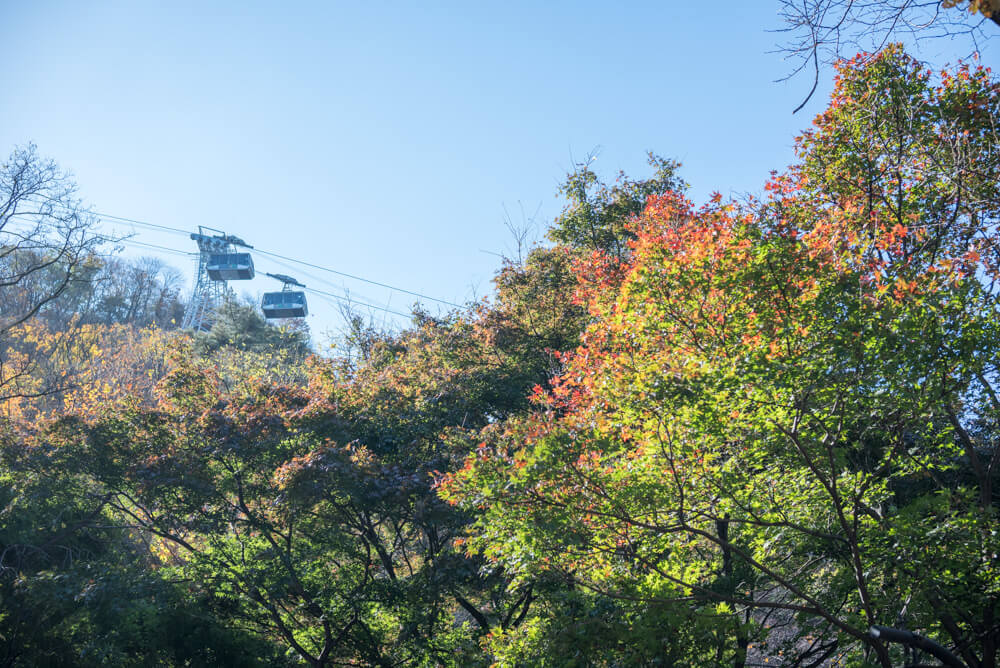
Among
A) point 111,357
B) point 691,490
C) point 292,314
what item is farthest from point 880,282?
point 292,314

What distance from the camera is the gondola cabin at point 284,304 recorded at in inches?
1676

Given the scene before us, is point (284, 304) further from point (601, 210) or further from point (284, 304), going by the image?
point (601, 210)

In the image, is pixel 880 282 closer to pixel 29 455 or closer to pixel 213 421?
pixel 213 421

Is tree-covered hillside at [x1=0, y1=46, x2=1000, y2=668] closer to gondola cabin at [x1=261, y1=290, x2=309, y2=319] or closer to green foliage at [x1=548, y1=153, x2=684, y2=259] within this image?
green foliage at [x1=548, y1=153, x2=684, y2=259]

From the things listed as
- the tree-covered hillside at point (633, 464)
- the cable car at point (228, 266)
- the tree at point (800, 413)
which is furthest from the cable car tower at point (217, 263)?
the tree at point (800, 413)

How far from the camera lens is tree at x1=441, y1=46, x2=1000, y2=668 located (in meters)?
5.44

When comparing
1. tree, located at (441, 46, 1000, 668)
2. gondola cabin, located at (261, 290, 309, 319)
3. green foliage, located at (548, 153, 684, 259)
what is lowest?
tree, located at (441, 46, 1000, 668)

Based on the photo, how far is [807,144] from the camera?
8.51 meters

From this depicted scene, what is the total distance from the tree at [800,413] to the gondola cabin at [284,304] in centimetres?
3753

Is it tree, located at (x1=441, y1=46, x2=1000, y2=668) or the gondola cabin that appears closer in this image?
tree, located at (x1=441, y1=46, x2=1000, y2=668)

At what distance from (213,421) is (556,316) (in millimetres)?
6558

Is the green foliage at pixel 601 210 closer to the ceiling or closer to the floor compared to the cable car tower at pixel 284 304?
closer to the floor

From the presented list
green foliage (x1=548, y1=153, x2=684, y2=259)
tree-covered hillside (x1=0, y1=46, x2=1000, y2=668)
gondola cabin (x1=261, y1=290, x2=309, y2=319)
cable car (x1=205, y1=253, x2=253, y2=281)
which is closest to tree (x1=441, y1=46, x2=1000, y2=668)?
tree-covered hillside (x1=0, y1=46, x2=1000, y2=668)

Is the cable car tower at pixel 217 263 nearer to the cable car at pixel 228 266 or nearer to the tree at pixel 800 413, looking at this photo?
the cable car at pixel 228 266
